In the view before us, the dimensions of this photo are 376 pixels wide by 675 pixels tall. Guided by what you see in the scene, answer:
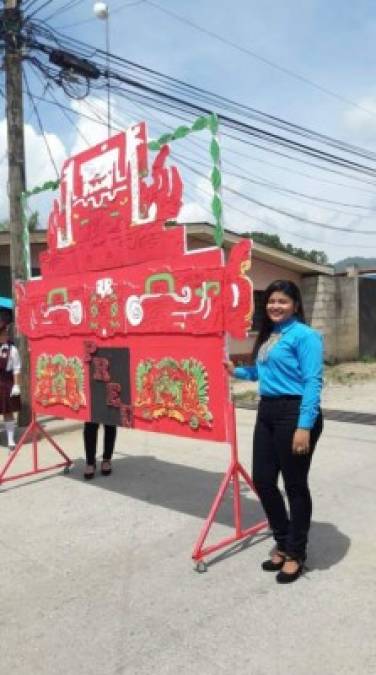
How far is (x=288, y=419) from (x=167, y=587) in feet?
3.93

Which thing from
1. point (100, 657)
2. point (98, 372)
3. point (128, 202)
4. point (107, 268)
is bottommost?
point (100, 657)

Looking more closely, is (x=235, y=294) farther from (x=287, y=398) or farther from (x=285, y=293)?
(x=287, y=398)

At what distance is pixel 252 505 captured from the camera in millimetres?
5020

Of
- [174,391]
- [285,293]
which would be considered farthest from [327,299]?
[285,293]

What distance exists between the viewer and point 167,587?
3562 mm

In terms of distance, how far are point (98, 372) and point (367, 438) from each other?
3.84 metres

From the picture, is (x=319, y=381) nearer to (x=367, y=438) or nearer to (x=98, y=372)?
(x=98, y=372)

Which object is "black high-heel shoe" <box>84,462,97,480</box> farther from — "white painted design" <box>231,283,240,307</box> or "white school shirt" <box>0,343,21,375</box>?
"white painted design" <box>231,283,240,307</box>

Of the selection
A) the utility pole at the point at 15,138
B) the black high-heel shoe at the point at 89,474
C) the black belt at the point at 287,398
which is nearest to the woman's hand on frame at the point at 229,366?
the black belt at the point at 287,398

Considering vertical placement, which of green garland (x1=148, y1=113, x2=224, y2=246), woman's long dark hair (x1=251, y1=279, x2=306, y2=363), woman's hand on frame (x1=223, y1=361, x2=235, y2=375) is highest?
green garland (x1=148, y1=113, x2=224, y2=246)

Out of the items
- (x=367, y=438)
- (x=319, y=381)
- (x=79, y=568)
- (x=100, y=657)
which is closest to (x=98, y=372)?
(x=79, y=568)

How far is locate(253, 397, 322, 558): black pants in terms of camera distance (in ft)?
11.7

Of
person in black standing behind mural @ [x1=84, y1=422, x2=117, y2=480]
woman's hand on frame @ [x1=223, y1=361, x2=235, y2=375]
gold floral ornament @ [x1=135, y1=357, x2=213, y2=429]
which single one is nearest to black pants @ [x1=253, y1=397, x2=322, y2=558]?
woman's hand on frame @ [x1=223, y1=361, x2=235, y2=375]

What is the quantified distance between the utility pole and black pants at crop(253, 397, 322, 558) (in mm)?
5493
